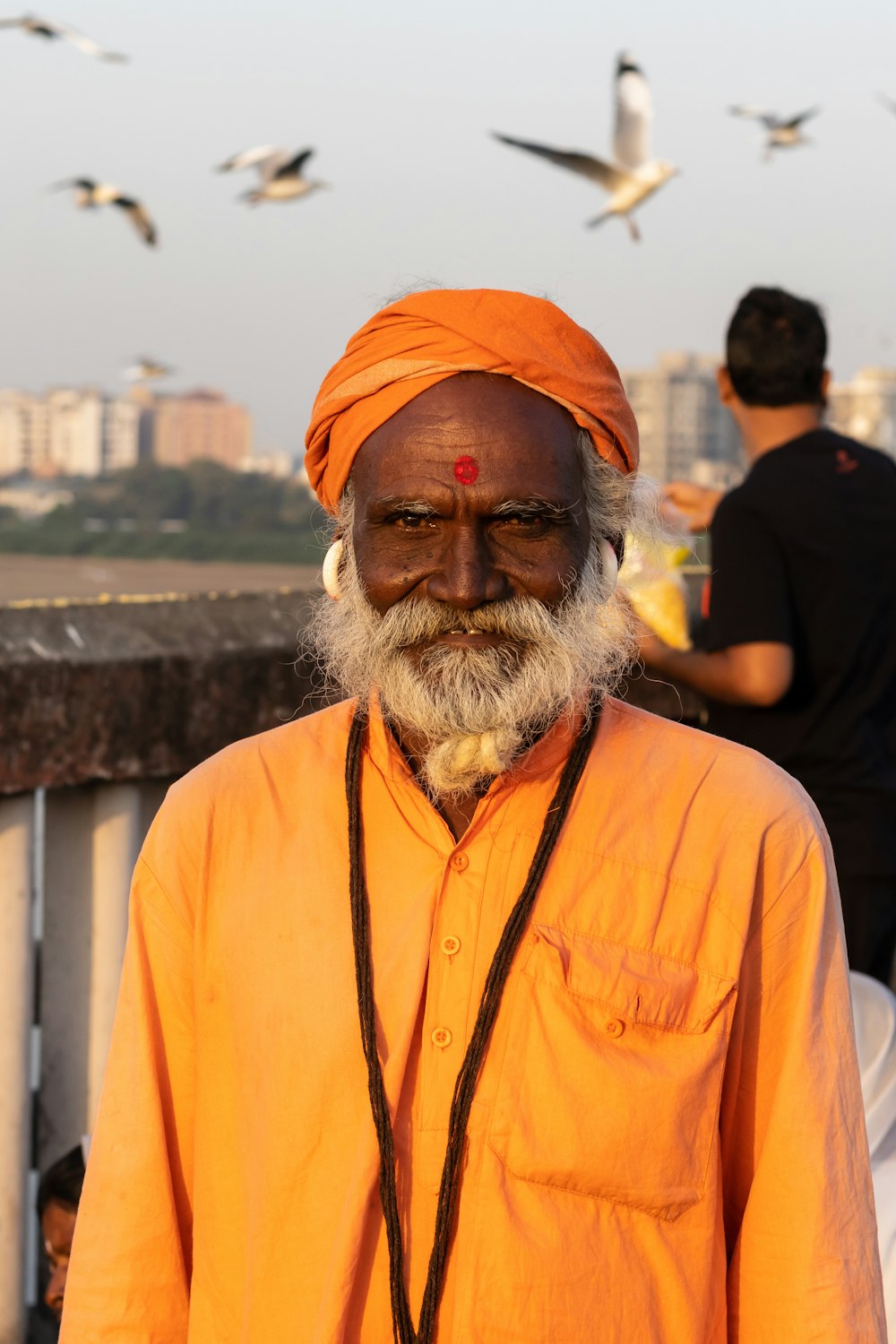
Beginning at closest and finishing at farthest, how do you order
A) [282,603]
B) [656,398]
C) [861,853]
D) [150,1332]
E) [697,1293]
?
[697,1293] < [150,1332] < [861,853] < [282,603] < [656,398]

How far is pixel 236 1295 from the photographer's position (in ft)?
5.90

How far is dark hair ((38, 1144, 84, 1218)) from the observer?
2957mm

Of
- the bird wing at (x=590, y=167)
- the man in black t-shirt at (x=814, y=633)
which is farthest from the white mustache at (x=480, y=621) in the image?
the bird wing at (x=590, y=167)

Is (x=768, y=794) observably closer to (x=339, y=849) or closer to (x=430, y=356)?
(x=339, y=849)

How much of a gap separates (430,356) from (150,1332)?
109 centimetres

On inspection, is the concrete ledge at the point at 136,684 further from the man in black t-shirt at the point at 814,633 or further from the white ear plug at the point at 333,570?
the white ear plug at the point at 333,570

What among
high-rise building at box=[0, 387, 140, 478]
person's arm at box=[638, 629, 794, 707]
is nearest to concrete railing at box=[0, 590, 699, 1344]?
person's arm at box=[638, 629, 794, 707]

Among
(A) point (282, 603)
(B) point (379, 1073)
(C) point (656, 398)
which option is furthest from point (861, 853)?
(C) point (656, 398)

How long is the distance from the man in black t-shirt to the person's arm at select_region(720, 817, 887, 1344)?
1.66 m

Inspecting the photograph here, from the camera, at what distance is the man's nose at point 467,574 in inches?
72.3

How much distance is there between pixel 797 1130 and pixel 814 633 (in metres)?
1.93

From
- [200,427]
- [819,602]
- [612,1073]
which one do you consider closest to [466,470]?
[612,1073]

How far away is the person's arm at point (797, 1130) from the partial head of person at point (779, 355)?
6.68ft

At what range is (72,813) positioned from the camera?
3178 mm
